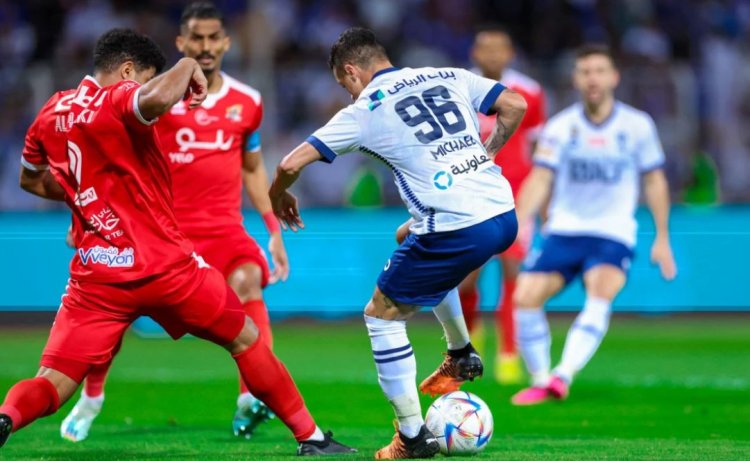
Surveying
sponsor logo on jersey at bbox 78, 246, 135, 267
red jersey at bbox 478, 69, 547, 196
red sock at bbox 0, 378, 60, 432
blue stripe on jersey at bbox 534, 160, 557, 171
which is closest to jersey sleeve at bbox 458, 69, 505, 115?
sponsor logo on jersey at bbox 78, 246, 135, 267

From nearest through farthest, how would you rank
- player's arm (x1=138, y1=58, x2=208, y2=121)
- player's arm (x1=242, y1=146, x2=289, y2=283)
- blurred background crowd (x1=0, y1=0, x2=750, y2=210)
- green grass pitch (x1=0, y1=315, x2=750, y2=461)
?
player's arm (x1=138, y1=58, x2=208, y2=121)
green grass pitch (x1=0, y1=315, x2=750, y2=461)
player's arm (x1=242, y1=146, x2=289, y2=283)
blurred background crowd (x1=0, y1=0, x2=750, y2=210)

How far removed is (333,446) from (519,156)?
5946mm

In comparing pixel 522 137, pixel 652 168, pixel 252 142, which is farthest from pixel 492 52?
pixel 252 142

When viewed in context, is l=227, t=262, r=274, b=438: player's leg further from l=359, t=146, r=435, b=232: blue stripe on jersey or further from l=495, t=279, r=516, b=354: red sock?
l=495, t=279, r=516, b=354: red sock

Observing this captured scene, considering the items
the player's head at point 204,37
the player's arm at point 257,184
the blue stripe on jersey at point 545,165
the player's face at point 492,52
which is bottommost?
the player's arm at point 257,184

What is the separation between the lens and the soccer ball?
688 centimetres

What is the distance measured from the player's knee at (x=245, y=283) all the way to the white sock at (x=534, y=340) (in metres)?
2.76

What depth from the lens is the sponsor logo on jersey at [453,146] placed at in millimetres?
6754

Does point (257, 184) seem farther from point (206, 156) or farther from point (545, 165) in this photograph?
point (545, 165)

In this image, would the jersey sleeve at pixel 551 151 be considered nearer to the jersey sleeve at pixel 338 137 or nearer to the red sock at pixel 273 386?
the jersey sleeve at pixel 338 137

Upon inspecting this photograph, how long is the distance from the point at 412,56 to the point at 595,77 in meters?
7.45

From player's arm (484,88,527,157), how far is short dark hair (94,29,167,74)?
185 cm

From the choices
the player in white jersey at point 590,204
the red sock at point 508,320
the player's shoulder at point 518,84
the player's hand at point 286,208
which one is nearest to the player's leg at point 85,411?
the player's hand at point 286,208

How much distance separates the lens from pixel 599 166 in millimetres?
10562
